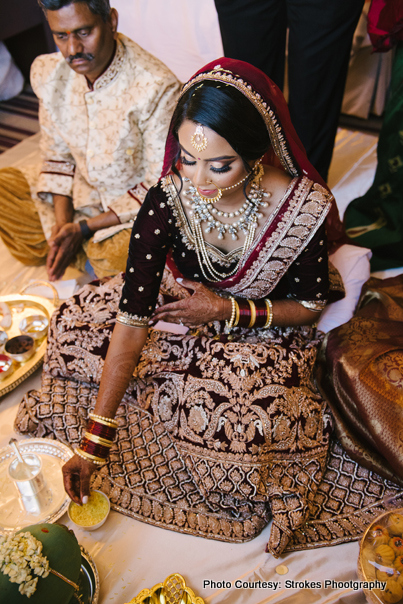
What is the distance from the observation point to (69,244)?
7.77 feet

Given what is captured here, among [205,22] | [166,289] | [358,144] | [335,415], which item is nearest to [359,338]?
[335,415]

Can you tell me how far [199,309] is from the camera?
160 centimetres

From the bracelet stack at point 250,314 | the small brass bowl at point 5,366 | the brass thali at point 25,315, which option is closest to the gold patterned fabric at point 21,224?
the brass thali at point 25,315

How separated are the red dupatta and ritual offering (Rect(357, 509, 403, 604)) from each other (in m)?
0.83

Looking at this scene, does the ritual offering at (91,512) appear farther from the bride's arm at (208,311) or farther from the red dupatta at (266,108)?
the red dupatta at (266,108)

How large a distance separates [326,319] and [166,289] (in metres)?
0.63

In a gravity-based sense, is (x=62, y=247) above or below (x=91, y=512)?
above

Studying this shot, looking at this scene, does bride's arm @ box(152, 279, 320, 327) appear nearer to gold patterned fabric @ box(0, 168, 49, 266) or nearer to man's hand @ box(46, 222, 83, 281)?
man's hand @ box(46, 222, 83, 281)

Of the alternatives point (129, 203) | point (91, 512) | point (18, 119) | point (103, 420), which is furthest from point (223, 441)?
point (18, 119)

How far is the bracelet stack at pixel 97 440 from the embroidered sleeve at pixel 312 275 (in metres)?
0.71

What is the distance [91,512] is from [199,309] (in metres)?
0.70

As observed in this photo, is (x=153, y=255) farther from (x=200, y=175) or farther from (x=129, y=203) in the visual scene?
(x=129, y=203)

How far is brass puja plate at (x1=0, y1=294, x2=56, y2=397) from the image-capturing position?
1.95 m

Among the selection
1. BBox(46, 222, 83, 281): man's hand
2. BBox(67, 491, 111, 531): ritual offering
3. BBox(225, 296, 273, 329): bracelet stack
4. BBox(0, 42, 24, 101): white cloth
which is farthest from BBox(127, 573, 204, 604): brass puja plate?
BBox(0, 42, 24, 101): white cloth
